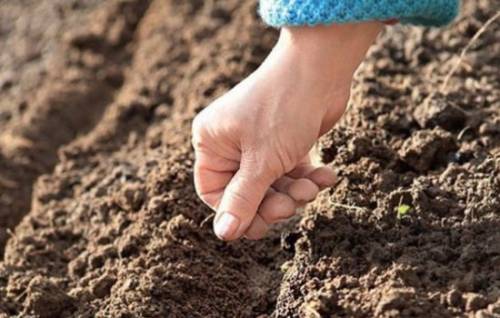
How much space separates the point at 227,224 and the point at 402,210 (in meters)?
0.44

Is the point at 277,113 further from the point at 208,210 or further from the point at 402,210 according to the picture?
the point at 208,210

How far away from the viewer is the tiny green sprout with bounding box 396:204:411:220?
8.02ft

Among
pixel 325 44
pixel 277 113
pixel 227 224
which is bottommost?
pixel 227 224

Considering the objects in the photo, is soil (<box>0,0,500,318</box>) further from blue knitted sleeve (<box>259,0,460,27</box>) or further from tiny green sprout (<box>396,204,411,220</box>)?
blue knitted sleeve (<box>259,0,460,27</box>)

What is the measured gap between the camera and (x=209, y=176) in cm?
240

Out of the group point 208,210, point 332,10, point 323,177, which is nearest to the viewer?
point 332,10

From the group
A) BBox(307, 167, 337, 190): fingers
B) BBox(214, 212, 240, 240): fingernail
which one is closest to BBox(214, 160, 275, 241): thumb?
BBox(214, 212, 240, 240): fingernail

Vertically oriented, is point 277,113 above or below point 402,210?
above

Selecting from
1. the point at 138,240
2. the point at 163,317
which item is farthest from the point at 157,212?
the point at 163,317

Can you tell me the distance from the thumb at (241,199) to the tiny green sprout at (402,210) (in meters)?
0.35

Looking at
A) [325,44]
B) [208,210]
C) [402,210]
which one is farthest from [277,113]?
[208,210]

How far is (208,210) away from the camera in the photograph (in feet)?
9.07

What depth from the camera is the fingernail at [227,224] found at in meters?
2.27

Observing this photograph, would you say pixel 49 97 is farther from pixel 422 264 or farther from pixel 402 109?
pixel 422 264
